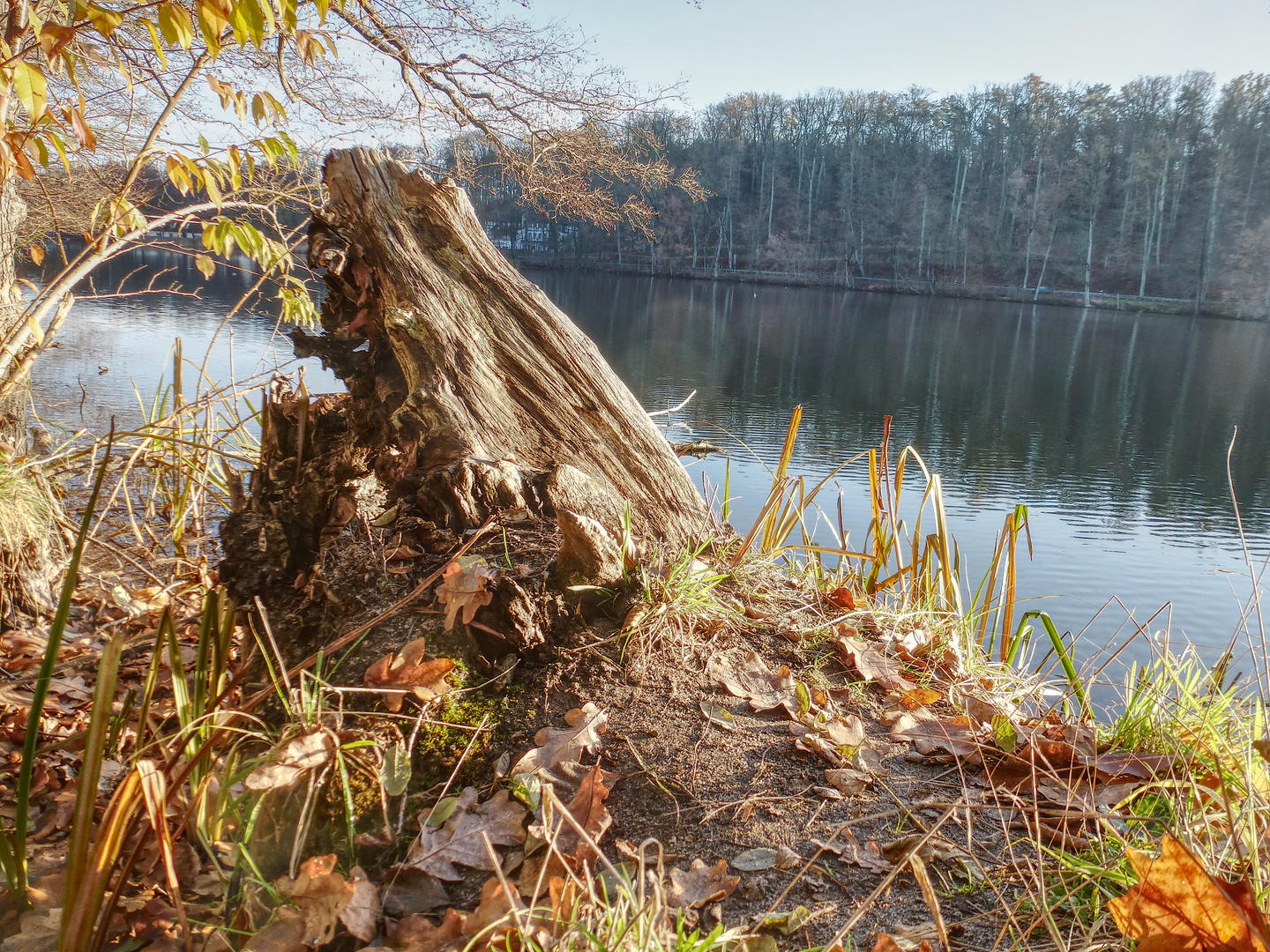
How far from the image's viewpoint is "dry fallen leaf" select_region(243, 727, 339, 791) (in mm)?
1343

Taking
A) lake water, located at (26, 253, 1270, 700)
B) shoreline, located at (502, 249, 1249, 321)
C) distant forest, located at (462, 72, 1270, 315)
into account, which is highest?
distant forest, located at (462, 72, 1270, 315)

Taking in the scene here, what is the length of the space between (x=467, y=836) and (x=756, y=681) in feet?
2.62

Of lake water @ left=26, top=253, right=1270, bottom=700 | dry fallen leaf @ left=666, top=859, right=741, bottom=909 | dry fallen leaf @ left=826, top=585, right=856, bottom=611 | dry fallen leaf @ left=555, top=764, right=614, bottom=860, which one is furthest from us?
lake water @ left=26, top=253, right=1270, bottom=700

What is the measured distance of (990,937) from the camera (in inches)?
46.1

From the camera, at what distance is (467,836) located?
55.1 inches

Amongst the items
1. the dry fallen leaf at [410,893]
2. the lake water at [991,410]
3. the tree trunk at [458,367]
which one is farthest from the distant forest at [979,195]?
the dry fallen leaf at [410,893]

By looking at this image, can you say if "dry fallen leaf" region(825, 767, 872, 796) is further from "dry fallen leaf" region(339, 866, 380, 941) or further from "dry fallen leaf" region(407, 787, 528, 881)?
"dry fallen leaf" region(339, 866, 380, 941)

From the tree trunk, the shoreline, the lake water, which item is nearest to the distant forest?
the shoreline

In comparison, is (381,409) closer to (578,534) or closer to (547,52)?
(578,534)

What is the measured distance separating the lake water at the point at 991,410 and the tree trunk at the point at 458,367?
5.57ft

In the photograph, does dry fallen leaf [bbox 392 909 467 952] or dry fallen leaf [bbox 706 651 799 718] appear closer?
dry fallen leaf [bbox 392 909 467 952]

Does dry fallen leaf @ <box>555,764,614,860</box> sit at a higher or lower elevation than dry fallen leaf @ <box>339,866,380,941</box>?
higher

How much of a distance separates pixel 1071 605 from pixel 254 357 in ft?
39.2

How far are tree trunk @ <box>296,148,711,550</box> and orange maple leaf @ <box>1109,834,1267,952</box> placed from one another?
142 centimetres
